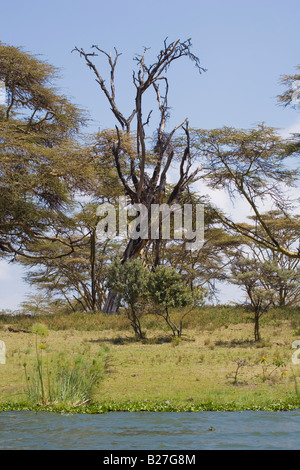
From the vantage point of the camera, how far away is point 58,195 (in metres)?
25.0

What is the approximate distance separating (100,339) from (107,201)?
1463 cm

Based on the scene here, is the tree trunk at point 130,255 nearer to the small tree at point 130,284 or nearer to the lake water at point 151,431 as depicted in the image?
the small tree at point 130,284

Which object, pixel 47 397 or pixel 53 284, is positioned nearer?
pixel 47 397

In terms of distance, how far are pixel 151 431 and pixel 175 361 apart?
5.29 metres

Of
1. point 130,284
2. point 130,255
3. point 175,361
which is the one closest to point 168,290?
point 130,284

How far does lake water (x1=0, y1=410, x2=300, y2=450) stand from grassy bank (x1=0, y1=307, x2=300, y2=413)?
1.28 feet

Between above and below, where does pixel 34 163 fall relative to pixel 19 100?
below

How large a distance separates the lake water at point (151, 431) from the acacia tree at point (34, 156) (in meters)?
14.6

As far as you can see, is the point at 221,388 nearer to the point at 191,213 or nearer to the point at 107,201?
the point at 191,213

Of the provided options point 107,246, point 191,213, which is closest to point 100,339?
point 191,213

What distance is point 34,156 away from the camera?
23.0m

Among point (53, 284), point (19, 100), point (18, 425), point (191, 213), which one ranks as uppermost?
point (19, 100)

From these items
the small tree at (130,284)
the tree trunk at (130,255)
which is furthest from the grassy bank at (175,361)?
the tree trunk at (130,255)

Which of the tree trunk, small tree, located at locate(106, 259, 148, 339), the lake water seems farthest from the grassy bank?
the tree trunk
